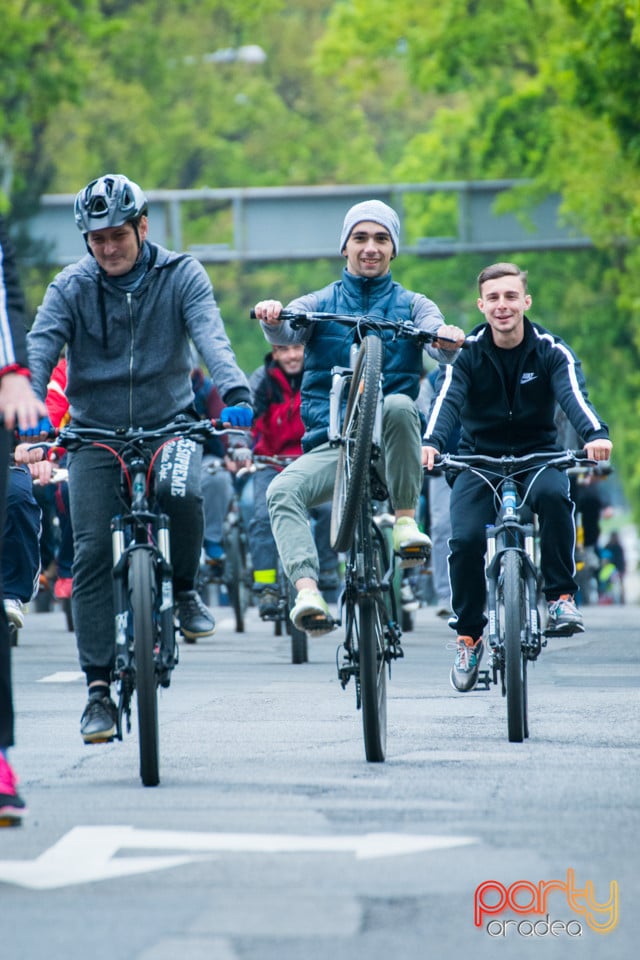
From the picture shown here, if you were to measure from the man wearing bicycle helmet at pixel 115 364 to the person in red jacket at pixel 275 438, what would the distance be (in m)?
6.03

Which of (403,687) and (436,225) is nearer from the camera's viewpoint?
(403,687)

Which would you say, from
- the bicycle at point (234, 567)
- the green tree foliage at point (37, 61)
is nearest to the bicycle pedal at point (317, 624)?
the bicycle at point (234, 567)

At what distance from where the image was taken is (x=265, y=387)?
14.5m

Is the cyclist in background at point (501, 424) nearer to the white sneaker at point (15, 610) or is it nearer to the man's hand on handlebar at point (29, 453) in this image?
the man's hand on handlebar at point (29, 453)

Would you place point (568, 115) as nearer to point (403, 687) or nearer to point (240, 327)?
point (240, 327)

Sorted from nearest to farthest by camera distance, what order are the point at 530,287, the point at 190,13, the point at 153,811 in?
the point at 153,811
the point at 530,287
the point at 190,13

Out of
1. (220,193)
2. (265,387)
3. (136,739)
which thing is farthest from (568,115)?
(136,739)

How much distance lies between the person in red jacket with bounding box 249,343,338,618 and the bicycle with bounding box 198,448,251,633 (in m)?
2.16

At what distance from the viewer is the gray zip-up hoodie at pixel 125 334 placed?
807 centimetres

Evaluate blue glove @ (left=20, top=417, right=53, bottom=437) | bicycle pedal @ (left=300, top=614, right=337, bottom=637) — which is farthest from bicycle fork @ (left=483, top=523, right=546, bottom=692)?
blue glove @ (left=20, top=417, right=53, bottom=437)

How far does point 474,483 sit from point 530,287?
113ft

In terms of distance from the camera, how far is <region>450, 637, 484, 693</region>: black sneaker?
→ 30.1ft

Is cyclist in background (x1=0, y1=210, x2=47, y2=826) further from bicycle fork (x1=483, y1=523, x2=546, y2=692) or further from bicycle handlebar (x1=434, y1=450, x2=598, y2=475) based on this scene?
bicycle handlebar (x1=434, y1=450, x2=598, y2=475)

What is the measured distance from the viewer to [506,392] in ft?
30.5
